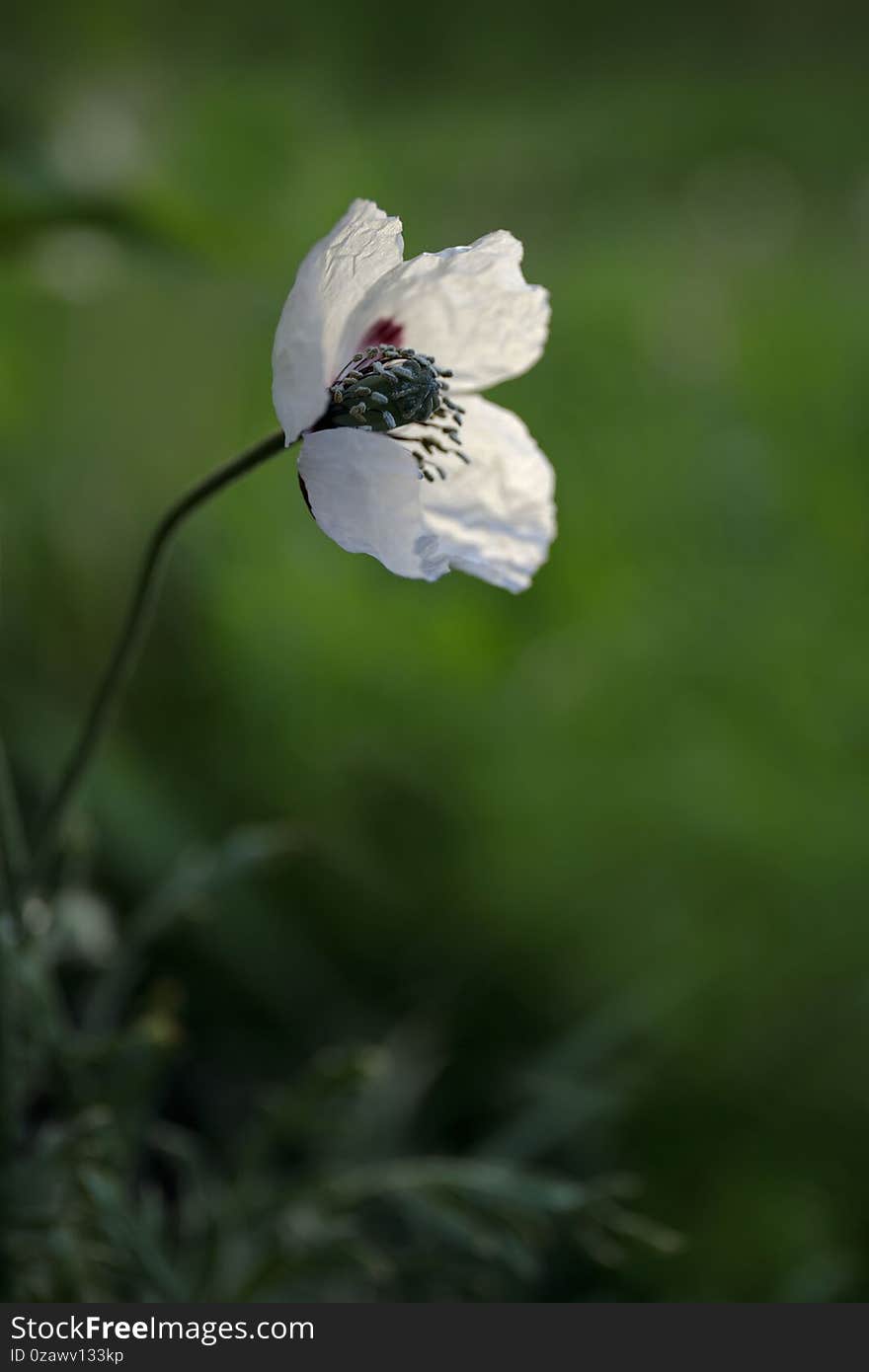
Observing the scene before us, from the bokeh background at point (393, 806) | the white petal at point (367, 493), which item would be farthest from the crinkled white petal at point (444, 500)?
the bokeh background at point (393, 806)

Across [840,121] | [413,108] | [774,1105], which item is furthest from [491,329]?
[840,121]

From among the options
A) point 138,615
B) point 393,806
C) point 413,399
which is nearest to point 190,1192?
point 138,615

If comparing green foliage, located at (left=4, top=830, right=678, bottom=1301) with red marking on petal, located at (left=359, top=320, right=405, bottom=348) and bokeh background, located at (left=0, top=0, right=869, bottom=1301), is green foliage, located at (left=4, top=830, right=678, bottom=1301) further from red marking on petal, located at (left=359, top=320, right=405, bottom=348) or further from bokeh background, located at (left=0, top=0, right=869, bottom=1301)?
red marking on petal, located at (left=359, top=320, right=405, bottom=348)

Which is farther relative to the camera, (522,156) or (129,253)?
(522,156)

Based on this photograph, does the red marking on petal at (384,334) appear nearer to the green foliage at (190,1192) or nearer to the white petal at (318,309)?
the white petal at (318,309)

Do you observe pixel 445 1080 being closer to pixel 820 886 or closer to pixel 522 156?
pixel 820 886

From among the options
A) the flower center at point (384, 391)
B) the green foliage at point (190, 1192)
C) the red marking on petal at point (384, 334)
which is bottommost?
the green foliage at point (190, 1192)
